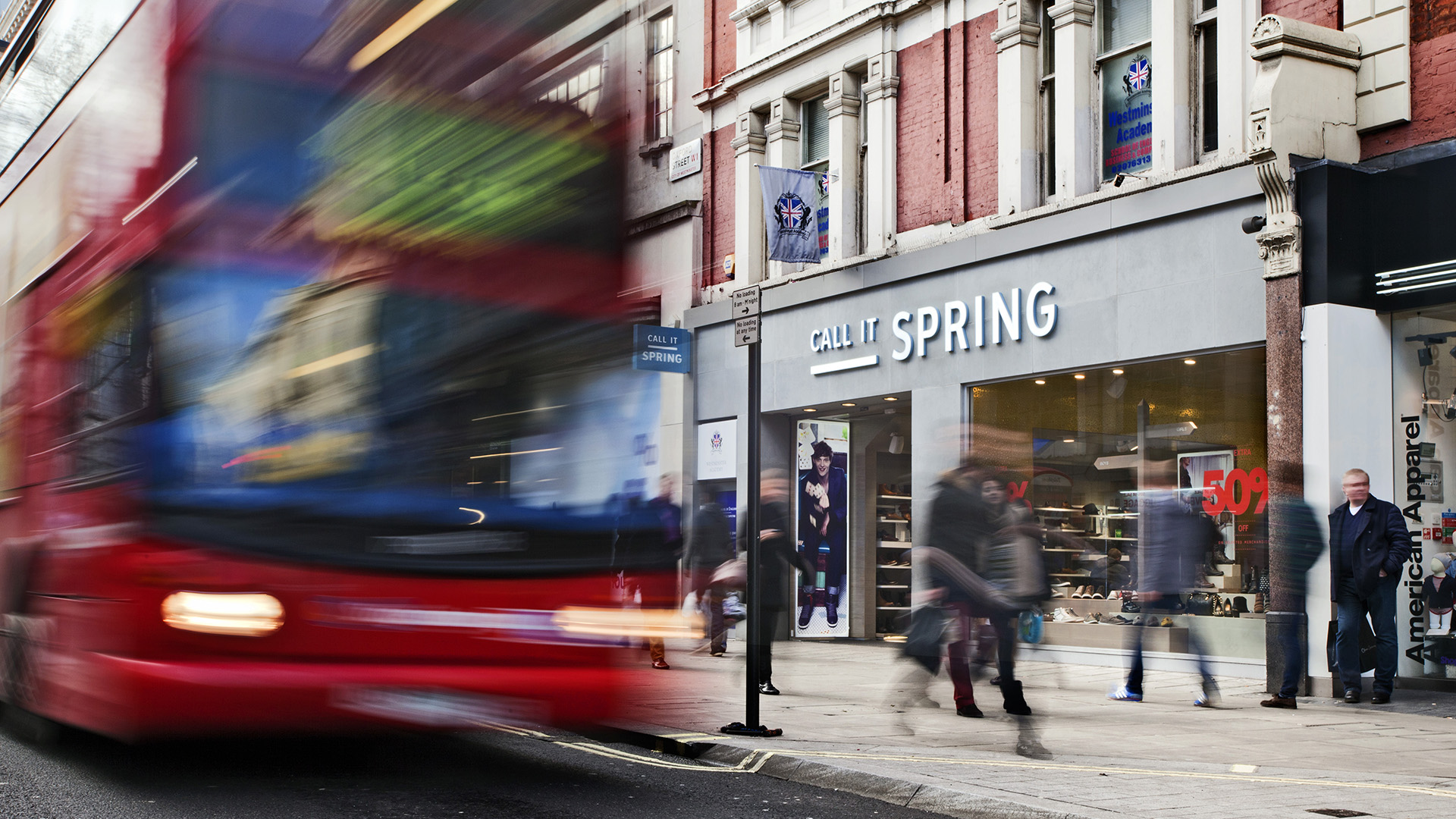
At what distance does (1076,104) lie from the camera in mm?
14875

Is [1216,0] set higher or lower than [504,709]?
higher

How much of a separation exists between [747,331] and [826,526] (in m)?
10.5

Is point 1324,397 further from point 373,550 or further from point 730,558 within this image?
point 373,550

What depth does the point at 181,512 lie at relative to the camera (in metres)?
5.62

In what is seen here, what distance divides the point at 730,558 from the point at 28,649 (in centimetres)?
737

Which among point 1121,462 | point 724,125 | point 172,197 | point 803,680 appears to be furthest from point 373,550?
point 724,125

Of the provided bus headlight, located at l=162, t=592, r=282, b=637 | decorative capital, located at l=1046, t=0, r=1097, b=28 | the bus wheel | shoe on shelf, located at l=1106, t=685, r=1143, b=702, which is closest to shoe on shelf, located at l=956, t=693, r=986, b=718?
shoe on shelf, located at l=1106, t=685, r=1143, b=702

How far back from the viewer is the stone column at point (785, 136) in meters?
19.3

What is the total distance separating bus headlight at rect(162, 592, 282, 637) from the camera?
560cm

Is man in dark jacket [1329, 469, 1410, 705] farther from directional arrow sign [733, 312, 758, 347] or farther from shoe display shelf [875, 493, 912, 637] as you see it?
shoe display shelf [875, 493, 912, 637]

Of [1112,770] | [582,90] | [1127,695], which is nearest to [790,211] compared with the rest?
[1127,695]

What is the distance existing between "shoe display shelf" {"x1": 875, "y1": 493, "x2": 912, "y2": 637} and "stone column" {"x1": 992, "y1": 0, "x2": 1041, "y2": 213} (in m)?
5.01

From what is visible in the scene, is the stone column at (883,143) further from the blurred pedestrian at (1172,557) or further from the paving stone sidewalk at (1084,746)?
the blurred pedestrian at (1172,557)

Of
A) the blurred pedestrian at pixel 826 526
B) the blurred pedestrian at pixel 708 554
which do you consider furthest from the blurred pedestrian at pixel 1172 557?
the blurred pedestrian at pixel 826 526
